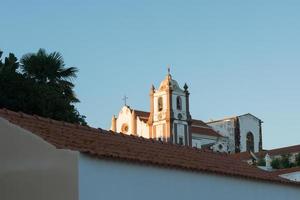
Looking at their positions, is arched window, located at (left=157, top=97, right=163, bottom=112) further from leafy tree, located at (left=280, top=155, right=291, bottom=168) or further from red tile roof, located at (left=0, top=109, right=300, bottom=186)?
red tile roof, located at (left=0, top=109, right=300, bottom=186)

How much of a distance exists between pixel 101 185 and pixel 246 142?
7930 cm

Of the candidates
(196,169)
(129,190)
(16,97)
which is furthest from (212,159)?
(16,97)

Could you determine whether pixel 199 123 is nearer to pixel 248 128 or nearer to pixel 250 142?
pixel 248 128

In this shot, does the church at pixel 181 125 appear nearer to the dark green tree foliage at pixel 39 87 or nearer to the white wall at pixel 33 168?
the dark green tree foliage at pixel 39 87

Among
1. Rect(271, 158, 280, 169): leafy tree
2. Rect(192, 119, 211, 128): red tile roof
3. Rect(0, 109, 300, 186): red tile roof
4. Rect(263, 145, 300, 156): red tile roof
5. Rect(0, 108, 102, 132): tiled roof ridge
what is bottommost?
Rect(0, 109, 300, 186): red tile roof

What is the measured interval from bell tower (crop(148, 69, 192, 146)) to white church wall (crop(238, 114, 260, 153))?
1237 cm

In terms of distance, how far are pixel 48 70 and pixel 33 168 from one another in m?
21.3

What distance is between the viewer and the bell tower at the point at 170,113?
7850 centimetres

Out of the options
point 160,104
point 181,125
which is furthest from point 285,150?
point 160,104

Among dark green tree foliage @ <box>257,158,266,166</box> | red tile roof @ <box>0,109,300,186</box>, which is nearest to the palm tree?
red tile roof @ <box>0,109,300,186</box>

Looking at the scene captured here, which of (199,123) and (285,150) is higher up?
(199,123)

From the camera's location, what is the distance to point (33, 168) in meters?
12.2

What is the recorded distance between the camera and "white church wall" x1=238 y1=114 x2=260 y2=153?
89.9 metres

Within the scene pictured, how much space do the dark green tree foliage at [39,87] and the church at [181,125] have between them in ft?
132
